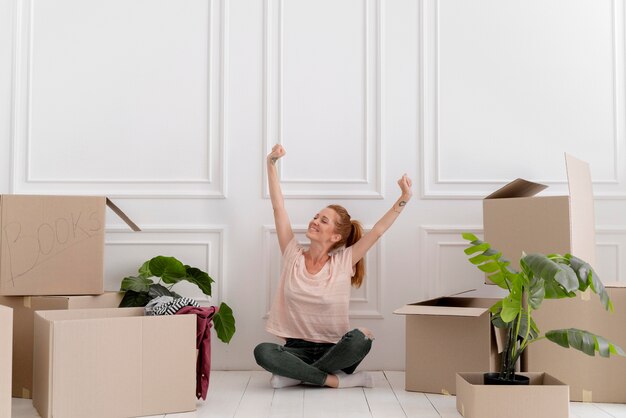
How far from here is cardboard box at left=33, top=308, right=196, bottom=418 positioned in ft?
7.02

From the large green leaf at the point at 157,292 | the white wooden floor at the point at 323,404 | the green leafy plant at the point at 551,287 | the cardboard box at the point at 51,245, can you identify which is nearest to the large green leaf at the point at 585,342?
the green leafy plant at the point at 551,287

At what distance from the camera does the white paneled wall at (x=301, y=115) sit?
3115mm

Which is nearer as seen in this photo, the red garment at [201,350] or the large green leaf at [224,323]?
the red garment at [201,350]

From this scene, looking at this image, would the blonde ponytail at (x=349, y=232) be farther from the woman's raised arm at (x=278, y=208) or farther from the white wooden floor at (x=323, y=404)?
the white wooden floor at (x=323, y=404)

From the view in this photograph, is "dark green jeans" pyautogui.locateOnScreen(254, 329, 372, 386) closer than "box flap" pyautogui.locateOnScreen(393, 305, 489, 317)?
No

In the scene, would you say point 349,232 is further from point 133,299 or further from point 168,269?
point 133,299

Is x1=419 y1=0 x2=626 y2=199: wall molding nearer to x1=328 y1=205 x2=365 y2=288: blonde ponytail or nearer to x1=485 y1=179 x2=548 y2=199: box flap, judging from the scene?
x1=485 y1=179 x2=548 y2=199: box flap

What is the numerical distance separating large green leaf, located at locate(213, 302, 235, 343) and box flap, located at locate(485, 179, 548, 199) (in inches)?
45.6

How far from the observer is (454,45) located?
10.4 ft

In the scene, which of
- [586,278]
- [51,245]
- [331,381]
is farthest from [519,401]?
[51,245]

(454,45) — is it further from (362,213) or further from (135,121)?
(135,121)

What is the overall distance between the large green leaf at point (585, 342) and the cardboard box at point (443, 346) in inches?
16.9

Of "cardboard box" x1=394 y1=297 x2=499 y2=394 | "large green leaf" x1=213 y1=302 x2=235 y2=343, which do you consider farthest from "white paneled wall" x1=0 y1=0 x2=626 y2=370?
"cardboard box" x1=394 y1=297 x2=499 y2=394

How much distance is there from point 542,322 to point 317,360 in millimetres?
849
